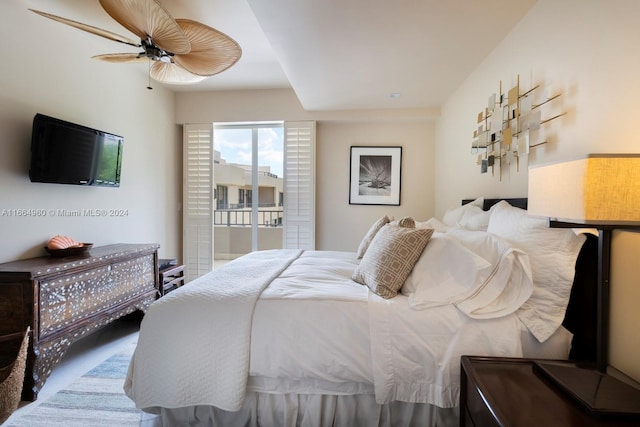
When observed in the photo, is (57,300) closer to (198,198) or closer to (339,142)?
(198,198)

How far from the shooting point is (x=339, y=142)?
402 cm

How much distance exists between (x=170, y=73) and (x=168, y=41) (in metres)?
0.59

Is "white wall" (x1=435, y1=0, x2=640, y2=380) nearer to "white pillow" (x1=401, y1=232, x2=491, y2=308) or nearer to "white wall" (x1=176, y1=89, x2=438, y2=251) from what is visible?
"white pillow" (x1=401, y1=232, x2=491, y2=308)

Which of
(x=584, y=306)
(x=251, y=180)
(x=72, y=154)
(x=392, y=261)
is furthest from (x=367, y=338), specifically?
(x=251, y=180)

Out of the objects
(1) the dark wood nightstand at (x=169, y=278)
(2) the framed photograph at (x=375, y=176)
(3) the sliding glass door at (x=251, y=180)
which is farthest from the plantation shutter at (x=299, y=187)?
(1) the dark wood nightstand at (x=169, y=278)

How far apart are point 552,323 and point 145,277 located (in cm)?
314

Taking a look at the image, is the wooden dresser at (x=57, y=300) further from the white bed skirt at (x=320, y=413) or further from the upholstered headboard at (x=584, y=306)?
the upholstered headboard at (x=584, y=306)

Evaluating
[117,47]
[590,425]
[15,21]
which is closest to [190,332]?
[590,425]

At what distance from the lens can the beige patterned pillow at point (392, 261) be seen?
150 centimetres

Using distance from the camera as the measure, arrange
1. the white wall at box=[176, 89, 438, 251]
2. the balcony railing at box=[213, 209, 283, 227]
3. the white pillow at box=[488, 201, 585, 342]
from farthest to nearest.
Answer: the balcony railing at box=[213, 209, 283, 227] → the white wall at box=[176, 89, 438, 251] → the white pillow at box=[488, 201, 585, 342]

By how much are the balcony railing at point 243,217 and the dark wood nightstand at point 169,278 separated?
91cm

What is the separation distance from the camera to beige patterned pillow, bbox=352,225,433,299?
4.93ft

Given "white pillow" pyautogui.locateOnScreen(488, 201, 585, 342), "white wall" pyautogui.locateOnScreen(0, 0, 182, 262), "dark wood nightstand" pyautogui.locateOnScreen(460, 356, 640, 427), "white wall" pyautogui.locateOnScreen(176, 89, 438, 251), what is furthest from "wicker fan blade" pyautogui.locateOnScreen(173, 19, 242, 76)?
"dark wood nightstand" pyautogui.locateOnScreen(460, 356, 640, 427)

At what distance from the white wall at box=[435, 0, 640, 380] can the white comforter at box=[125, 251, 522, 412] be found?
62 centimetres
